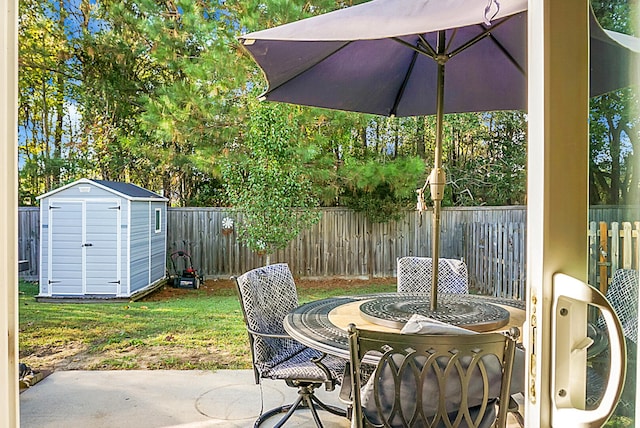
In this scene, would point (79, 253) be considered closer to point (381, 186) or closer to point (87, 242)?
point (87, 242)

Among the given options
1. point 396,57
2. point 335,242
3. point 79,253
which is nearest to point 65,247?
point 79,253

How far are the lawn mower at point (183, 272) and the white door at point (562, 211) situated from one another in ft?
19.4

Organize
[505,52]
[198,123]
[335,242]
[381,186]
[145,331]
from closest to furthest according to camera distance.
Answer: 1. [505,52]
2. [145,331]
3. [198,123]
4. [381,186]
5. [335,242]

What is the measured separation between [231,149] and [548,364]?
569cm

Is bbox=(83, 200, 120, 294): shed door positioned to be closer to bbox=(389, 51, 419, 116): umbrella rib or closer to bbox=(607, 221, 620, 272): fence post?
bbox=(389, 51, 419, 116): umbrella rib

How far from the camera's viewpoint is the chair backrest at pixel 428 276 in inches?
111

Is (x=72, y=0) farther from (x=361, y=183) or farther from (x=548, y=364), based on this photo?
(x=548, y=364)

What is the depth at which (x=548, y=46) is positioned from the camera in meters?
0.54

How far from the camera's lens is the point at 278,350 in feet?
7.59

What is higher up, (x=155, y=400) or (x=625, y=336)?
(x=625, y=336)

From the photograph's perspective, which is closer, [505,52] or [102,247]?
[505,52]

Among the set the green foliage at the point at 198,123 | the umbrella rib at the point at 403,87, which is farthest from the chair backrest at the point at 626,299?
the green foliage at the point at 198,123

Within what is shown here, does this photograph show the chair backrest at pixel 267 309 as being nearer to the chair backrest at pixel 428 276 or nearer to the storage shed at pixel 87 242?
the chair backrest at pixel 428 276

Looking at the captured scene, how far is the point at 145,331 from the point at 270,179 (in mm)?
2335
